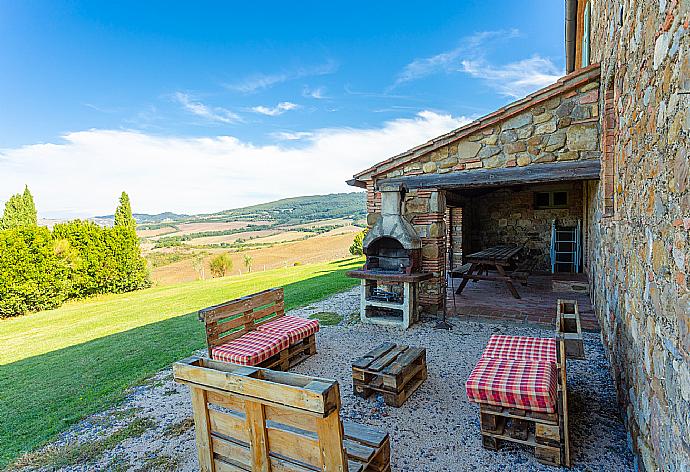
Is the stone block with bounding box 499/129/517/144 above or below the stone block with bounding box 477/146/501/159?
above

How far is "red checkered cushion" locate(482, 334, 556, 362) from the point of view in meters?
3.52

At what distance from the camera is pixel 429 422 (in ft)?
11.3

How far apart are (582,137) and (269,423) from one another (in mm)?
5464

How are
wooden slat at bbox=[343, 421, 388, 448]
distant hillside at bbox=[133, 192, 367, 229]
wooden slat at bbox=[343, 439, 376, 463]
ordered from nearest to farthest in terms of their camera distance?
1. wooden slat at bbox=[343, 439, 376, 463]
2. wooden slat at bbox=[343, 421, 388, 448]
3. distant hillside at bbox=[133, 192, 367, 229]

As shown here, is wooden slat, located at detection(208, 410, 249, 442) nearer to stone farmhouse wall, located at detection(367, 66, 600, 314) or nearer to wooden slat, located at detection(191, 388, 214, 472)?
wooden slat, located at detection(191, 388, 214, 472)

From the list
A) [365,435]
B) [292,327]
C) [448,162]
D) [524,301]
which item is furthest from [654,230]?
[524,301]

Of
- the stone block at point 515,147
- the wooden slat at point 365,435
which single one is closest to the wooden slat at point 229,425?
the wooden slat at point 365,435

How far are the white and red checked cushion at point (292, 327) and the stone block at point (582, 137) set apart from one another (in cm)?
452

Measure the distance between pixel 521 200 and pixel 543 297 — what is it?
159 inches

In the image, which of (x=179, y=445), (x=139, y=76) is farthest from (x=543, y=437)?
(x=139, y=76)

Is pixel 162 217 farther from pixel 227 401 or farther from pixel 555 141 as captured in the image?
pixel 227 401

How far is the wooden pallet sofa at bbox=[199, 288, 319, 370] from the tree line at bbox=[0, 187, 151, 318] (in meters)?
10.1

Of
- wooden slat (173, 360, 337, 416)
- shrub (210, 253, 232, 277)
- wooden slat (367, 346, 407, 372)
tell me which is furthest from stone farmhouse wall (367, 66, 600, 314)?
shrub (210, 253, 232, 277)

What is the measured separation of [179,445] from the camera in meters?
3.21
